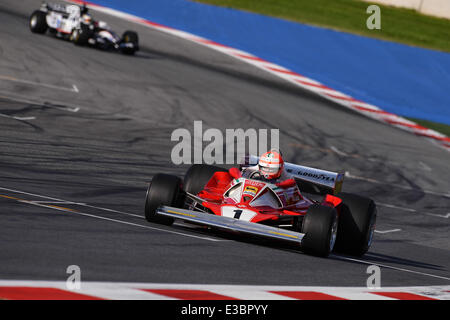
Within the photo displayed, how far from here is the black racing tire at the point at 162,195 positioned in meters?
9.77

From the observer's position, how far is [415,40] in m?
28.3

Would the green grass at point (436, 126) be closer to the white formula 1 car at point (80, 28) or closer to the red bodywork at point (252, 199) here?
the white formula 1 car at point (80, 28)

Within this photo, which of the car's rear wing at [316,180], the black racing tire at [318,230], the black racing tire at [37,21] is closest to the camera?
the black racing tire at [318,230]

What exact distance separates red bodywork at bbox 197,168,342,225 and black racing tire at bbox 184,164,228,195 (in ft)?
0.38

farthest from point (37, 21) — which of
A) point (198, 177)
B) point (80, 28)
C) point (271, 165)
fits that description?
point (271, 165)

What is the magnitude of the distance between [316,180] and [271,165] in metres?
1.12

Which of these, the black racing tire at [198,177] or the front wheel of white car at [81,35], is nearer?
the black racing tire at [198,177]

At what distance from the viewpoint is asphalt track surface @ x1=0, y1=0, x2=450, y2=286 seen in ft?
25.4

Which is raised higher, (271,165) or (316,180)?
(271,165)

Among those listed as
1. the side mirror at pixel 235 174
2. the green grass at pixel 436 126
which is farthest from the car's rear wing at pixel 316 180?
the green grass at pixel 436 126

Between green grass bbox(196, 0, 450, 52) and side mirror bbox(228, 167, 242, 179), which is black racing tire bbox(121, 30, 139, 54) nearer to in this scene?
green grass bbox(196, 0, 450, 52)

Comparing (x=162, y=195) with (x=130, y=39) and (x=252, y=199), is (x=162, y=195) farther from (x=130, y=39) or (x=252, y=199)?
(x=130, y=39)

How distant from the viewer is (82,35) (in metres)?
25.9
